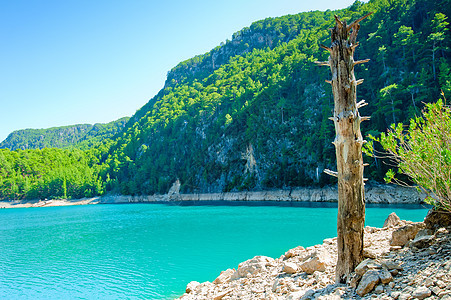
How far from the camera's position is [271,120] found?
72.8m

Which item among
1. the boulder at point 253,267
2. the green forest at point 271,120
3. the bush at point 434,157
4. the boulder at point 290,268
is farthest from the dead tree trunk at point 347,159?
the green forest at point 271,120

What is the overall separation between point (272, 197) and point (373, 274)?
57.3 metres

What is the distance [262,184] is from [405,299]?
205ft

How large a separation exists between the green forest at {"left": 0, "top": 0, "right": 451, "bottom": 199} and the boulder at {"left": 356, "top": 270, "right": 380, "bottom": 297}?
4314cm

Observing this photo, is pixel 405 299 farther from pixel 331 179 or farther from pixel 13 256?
pixel 331 179

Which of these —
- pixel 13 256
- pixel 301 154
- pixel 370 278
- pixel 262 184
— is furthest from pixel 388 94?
pixel 13 256

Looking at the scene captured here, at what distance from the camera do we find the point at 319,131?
6031 cm

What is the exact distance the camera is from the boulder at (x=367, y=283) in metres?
4.94

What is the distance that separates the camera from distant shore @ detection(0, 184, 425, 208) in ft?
132

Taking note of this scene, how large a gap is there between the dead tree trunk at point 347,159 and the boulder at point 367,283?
0.87 metres

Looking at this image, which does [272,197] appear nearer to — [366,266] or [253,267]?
[253,267]

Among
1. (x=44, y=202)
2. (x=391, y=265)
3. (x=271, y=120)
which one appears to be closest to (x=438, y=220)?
(x=391, y=265)

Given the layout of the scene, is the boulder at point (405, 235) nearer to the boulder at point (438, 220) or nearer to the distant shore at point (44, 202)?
the boulder at point (438, 220)

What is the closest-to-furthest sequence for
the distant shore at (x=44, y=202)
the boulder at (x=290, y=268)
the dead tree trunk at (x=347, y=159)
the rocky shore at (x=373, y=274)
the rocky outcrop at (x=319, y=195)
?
the rocky shore at (x=373, y=274), the dead tree trunk at (x=347, y=159), the boulder at (x=290, y=268), the rocky outcrop at (x=319, y=195), the distant shore at (x=44, y=202)
